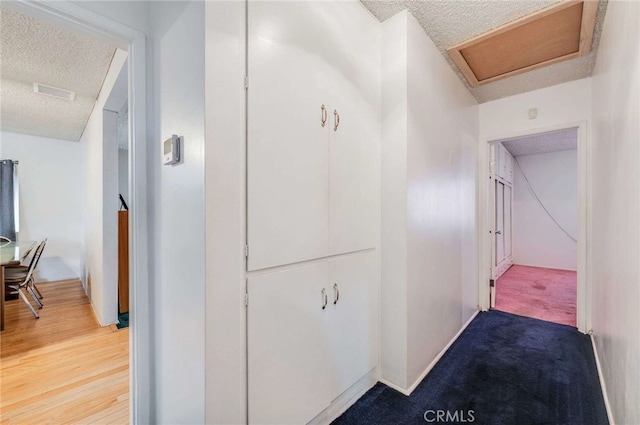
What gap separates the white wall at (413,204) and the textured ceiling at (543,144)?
10.7 feet

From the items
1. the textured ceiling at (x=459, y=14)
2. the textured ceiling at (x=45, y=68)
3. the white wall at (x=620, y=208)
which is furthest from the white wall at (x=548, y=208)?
the textured ceiling at (x=45, y=68)

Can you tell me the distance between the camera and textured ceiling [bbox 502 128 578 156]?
4.57 m

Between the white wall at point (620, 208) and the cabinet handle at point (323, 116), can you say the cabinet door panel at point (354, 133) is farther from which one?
the white wall at point (620, 208)

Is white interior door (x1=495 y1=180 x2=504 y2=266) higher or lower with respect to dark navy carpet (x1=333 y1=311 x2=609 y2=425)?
higher

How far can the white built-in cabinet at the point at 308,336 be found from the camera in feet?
3.78

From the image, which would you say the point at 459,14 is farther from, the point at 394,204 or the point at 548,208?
the point at 548,208

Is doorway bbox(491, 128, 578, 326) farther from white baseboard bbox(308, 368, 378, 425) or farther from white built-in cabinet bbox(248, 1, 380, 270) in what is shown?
white built-in cabinet bbox(248, 1, 380, 270)

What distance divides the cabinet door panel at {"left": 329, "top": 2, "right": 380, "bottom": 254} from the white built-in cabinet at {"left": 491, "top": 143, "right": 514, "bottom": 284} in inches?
149

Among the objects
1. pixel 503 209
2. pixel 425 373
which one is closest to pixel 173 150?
pixel 425 373

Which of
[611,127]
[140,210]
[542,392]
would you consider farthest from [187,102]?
[542,392]

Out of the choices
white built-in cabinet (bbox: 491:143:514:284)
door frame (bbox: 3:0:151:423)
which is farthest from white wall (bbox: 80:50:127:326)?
white built-in cabinet (bbox: 491:143:514:284)

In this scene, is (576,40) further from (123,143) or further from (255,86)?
(123,143)

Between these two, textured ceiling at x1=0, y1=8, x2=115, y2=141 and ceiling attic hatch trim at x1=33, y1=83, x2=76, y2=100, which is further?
ceiling attic hatch trim at x1=33, y1=83, x2=76, y2=100

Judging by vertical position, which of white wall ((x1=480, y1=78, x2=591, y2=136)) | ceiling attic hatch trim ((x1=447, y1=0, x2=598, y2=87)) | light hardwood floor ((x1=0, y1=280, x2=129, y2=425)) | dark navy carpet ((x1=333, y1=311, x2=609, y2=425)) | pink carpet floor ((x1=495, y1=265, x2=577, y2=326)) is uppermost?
ceiling attic hatch trim ((x1=447, y1=0, x2=598, y2=87))
